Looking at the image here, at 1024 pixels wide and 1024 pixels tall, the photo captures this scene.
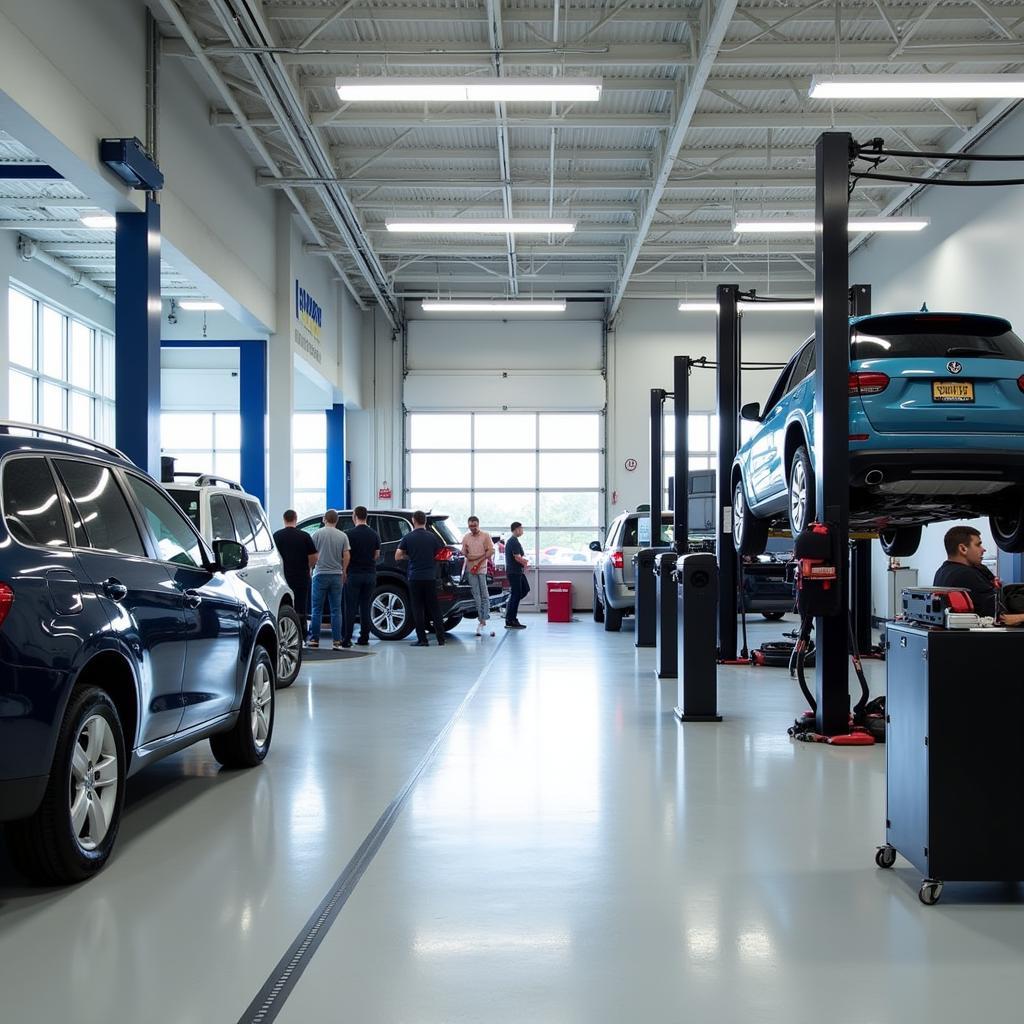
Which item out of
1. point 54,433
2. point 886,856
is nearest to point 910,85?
point 886,856

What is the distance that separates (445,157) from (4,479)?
1316 centimetres

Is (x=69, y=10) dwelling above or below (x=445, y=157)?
below

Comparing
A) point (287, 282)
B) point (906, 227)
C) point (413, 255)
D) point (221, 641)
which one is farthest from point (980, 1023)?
point (413, 255)

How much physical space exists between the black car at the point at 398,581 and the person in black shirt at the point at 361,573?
17.8 inches

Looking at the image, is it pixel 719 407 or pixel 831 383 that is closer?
pixel 831 383

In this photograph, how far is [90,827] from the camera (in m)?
3.95

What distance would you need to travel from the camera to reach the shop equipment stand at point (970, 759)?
11.8ft

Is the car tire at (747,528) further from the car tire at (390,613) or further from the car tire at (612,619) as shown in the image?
the car tire at (612,619)

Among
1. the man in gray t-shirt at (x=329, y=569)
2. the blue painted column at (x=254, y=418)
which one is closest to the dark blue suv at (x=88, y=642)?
the man in gray t-shirt at (x=329, y=569)

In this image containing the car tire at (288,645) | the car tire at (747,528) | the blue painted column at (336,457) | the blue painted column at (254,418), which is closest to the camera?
the car tire at (288,645)

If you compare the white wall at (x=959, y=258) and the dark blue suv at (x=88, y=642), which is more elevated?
the white wall at (x=959, y=258)

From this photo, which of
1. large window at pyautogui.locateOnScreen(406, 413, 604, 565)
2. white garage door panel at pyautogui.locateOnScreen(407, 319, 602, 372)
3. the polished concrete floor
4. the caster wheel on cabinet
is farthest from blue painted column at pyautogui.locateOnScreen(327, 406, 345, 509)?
the caster wheel on cabinet

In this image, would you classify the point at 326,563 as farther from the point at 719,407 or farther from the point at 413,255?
the point at 413,255

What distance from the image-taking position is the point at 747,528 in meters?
10.2
